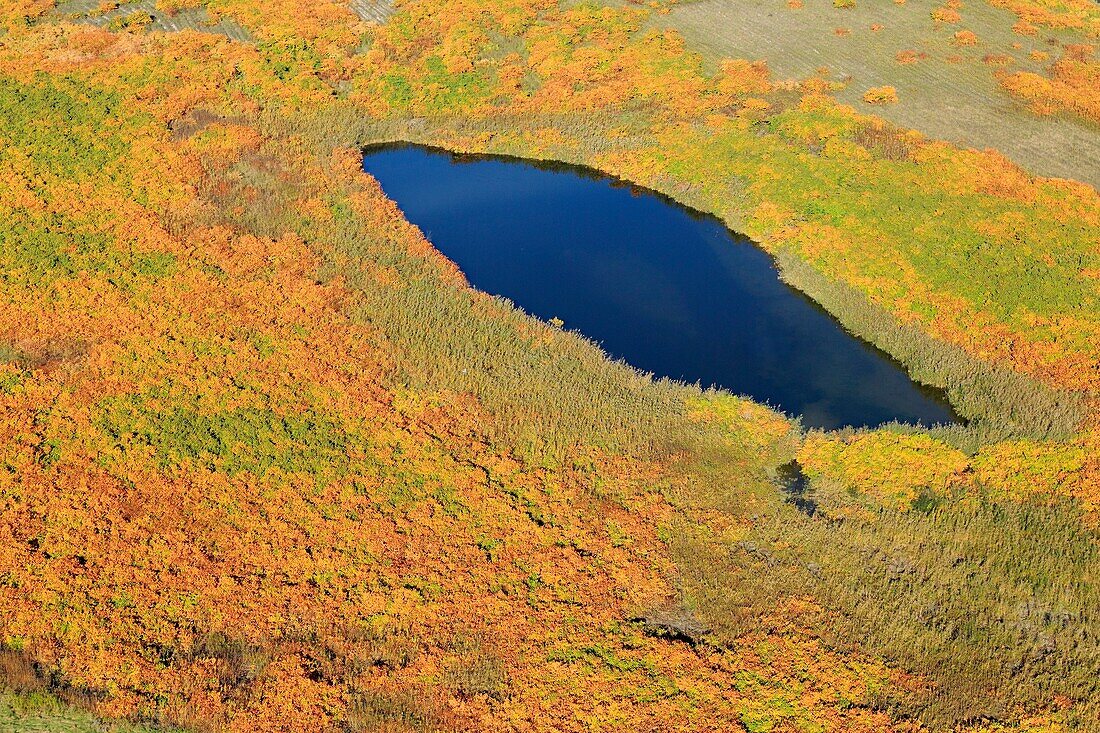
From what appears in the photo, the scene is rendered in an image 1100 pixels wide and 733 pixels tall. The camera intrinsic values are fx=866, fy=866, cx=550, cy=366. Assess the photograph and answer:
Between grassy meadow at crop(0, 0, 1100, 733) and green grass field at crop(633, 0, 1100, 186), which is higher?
green grass field at crop(633, 0, 1100, 186)

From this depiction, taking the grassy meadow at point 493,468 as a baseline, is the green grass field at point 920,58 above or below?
above

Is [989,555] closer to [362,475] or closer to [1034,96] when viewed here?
[362,475]

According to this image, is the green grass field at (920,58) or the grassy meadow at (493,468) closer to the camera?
the grassy meadow at (493,468)

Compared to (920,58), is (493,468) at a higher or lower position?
lower

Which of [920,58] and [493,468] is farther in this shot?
[920,58]

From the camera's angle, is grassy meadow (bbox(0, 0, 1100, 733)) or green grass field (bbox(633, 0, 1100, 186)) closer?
grassy meadow (bbox(0, 0, 1100, 733))

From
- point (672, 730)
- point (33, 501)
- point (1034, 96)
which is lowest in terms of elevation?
point (672, 730)

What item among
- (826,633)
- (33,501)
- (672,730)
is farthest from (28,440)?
(826,633)

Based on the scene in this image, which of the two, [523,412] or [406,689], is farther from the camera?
[523,412]
